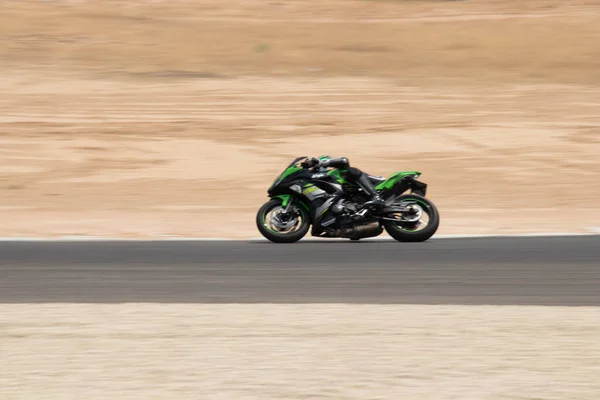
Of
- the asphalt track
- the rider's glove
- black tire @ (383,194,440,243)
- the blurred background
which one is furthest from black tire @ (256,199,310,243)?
the blurred background

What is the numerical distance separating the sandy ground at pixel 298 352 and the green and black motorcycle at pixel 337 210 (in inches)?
197

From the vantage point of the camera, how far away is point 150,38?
128ft

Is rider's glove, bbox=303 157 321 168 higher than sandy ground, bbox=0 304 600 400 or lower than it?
higher

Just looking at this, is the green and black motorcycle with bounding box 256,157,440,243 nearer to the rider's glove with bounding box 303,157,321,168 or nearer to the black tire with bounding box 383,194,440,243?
the black tire with bounding box 383,194,440,243

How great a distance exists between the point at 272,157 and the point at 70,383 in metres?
19.3

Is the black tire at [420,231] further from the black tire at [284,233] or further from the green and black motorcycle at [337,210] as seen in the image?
the black tire at [284,233]

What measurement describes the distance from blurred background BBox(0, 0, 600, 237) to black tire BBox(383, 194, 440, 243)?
2.66 metres

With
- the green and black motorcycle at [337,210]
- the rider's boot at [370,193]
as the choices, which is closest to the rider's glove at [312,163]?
the green and black motorcycle at [337,210]

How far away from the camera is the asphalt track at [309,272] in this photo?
9.66 meters

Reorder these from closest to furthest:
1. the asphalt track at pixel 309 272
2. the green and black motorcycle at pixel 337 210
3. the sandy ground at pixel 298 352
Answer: the sandy ground at pixel 298 352, the asphalt track at pixel 309 272, the green and black motorcycle at pixel 337 210

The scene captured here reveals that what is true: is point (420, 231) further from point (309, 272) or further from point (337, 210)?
point (309, 272)

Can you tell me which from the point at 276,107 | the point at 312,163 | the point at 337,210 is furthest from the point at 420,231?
the point at 276,107

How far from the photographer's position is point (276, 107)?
30250mm

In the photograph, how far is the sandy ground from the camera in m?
5.88
